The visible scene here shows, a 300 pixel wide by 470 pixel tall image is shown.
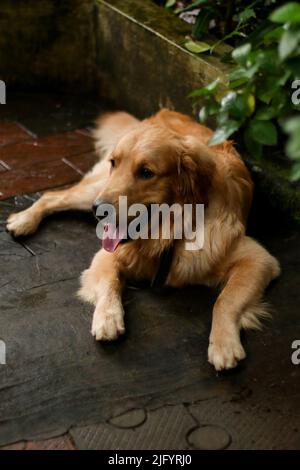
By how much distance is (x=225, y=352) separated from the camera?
115 inches

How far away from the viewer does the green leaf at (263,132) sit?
204 centimetres

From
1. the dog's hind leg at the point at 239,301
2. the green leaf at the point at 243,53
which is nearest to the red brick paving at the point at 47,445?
the dog's hind leg at the point at 239,301

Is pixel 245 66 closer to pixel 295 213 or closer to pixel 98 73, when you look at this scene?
pixel 295 213

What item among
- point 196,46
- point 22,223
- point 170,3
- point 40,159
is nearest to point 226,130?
point 22,223

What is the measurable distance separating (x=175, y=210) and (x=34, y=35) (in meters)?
2.95

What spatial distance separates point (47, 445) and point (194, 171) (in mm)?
1458

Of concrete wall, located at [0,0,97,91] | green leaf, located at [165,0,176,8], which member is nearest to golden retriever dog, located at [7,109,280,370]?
green leaf, located at [165,0,176,8]

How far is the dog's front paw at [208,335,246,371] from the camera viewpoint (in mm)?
2889

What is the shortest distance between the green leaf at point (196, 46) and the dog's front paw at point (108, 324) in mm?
2097

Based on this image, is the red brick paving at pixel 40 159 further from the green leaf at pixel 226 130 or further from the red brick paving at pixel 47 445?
the green leaf at pixel 226 130

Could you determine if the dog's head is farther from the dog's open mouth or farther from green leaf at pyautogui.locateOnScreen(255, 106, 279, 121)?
green leaf at pyautogui.locateOnScreen(255, 106, 279, 121)

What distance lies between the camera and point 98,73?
18.9ft

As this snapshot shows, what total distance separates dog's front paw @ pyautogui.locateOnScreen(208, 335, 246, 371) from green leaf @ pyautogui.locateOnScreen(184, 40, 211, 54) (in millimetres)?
2242

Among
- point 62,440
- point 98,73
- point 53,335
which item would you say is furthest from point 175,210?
point 98,73
